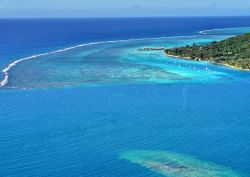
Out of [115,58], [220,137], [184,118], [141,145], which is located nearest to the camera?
[141,145]

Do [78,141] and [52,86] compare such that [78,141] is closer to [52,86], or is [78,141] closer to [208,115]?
[208,115]

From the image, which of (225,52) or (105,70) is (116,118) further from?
(225,52)

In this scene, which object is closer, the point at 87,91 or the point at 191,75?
the point at 87,91

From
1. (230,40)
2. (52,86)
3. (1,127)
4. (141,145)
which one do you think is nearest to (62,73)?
(52,86)

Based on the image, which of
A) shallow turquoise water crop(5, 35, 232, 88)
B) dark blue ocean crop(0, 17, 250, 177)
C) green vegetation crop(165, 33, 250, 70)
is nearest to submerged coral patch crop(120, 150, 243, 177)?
dark blue ocean crop(0, 17, 250, 177)

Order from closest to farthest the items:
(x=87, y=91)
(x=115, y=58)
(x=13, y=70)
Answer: (x=87, y=91) → (x=13, y=70) → (x=115, y=58)

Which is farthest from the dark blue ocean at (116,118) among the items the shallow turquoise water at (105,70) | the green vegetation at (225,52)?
the green vegetation at (225,52)
